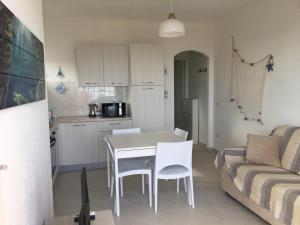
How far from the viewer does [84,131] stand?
454cm

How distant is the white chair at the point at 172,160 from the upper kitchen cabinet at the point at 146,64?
213 cm

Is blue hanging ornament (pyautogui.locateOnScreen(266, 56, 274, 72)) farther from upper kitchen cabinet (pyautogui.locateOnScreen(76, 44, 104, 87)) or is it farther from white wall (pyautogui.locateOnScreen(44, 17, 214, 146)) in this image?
upper kitchen cabinet (pyautogui.locateOnScreen(76, 44, 104, 87))

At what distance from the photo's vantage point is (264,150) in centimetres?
315

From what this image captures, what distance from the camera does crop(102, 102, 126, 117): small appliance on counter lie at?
16.0ft

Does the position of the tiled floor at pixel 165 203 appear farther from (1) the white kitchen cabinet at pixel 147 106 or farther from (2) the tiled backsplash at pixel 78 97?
(2) the tiled backsplash at pixel 78 97

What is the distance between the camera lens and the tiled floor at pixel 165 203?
2822mm

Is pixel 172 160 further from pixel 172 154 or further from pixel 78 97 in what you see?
pixel 78 97

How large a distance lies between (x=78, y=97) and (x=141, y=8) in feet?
6.48

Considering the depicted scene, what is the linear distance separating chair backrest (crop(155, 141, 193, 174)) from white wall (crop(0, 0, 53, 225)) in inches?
50.2

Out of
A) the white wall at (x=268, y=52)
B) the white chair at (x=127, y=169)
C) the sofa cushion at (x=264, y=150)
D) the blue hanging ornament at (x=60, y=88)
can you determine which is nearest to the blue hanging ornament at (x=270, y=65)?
the white wall at (x=268, y=52)

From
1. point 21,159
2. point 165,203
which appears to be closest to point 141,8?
point 165,203

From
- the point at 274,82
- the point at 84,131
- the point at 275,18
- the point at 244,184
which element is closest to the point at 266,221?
the point at 244,184

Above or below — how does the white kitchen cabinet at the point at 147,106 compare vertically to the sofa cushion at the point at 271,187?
above

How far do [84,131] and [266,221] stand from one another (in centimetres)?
305
